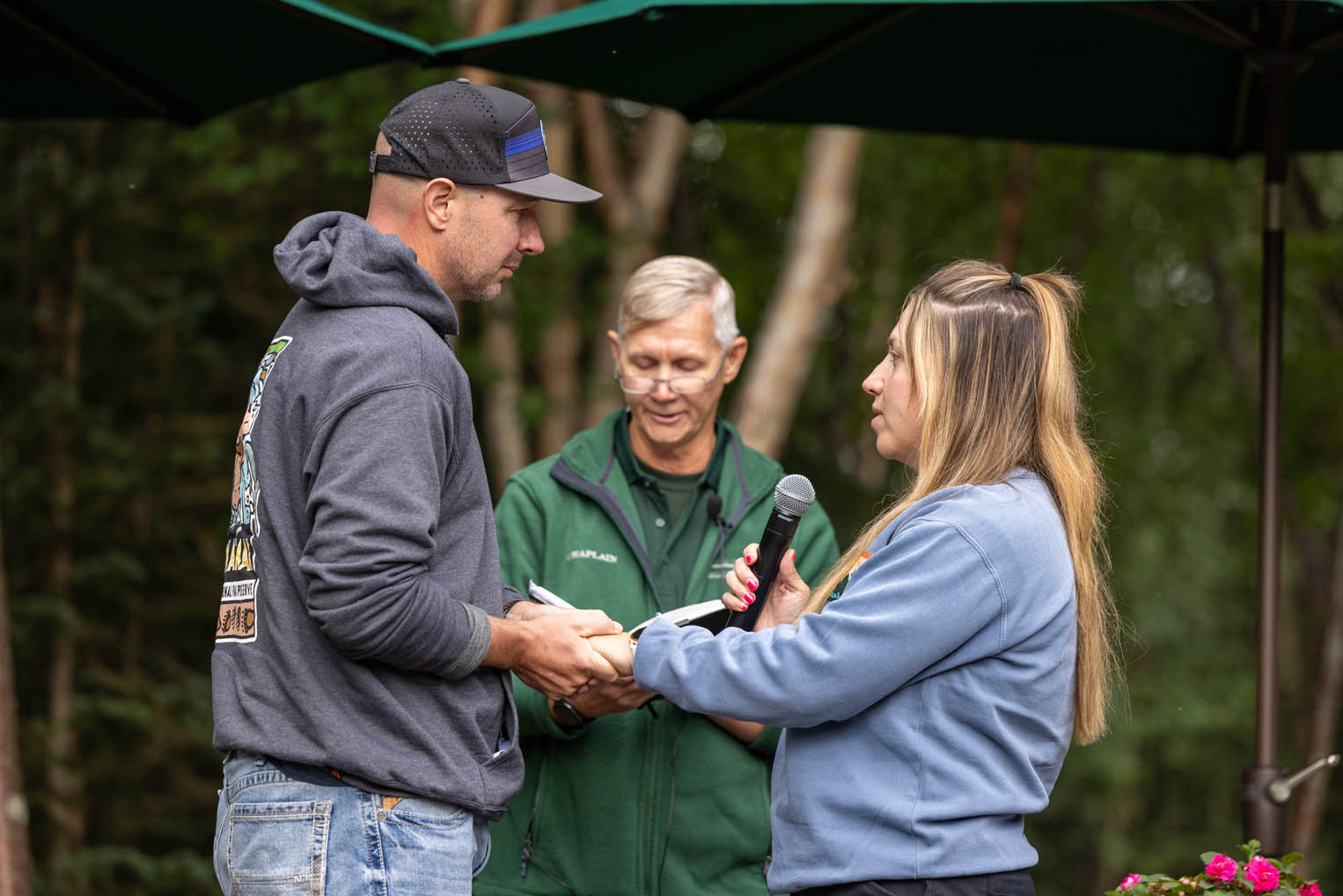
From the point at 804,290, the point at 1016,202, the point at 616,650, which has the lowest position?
the point at 616,650

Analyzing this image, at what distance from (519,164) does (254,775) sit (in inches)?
49.0

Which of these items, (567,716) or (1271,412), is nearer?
(567,716)

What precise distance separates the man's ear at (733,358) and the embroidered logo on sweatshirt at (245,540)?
4.79 ft

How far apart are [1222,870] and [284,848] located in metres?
2.02

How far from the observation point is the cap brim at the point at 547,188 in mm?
2604

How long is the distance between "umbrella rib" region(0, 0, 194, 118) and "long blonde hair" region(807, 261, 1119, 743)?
9.32 feet

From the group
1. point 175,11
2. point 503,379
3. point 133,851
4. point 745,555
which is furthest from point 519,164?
point 503,379

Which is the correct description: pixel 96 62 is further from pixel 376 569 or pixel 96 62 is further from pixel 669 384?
pixel 376 569

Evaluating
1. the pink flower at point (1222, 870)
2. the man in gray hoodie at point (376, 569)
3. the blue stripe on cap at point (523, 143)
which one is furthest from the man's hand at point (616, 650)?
the pink flower at point (1222, 870)

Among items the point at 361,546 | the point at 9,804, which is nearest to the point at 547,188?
the point at 361,546

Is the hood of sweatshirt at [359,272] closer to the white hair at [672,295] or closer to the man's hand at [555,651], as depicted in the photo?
the man's hand at [555,651]

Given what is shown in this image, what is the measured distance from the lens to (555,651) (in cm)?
271

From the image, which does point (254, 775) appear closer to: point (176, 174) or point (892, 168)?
point (176, 174)

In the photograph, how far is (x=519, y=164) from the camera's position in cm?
263
